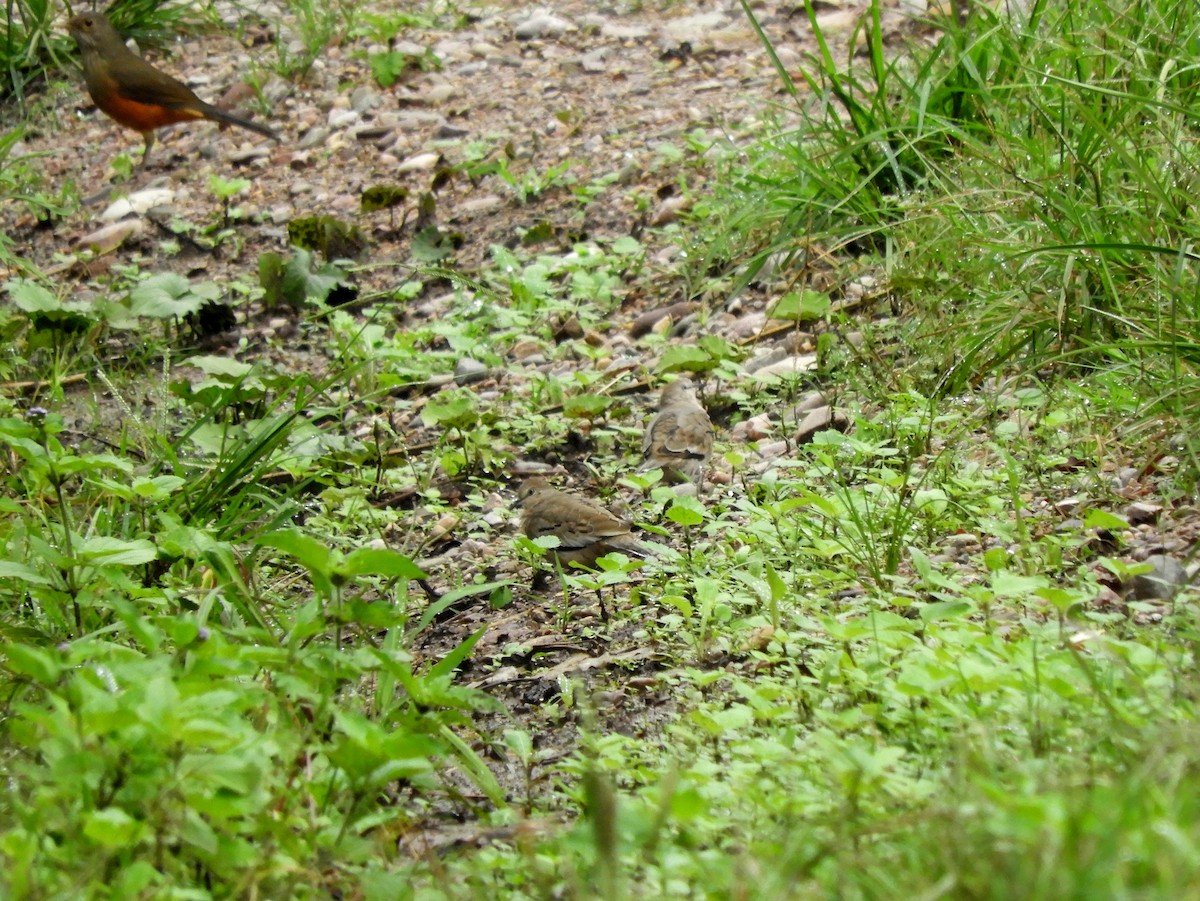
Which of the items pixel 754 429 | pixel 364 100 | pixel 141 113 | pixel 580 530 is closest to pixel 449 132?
pixel 364 100

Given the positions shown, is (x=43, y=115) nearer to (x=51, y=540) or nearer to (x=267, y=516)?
(x=267, y=516)

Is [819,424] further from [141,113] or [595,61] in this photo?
[141,113]

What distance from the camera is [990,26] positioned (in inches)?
191

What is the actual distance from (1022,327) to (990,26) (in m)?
1.53

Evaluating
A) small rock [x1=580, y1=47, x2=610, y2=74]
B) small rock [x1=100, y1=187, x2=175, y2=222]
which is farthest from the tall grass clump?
small rock [x1=100, y1=187, x2=175, y2=222]

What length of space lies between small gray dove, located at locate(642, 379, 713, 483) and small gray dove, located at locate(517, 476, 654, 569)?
1.14ft

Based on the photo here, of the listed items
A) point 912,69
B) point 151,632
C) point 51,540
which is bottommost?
point 51,540

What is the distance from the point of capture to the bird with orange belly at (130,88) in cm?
690

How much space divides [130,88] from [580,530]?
4582 mm

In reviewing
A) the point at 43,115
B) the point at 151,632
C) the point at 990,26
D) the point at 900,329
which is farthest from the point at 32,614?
the point at 43,115

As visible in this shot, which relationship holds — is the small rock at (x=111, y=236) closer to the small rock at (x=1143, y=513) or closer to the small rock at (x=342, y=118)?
the small rock at (x=342, y=118)

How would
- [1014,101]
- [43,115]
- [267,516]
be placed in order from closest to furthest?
[267,516], [1014,101], [43,115]

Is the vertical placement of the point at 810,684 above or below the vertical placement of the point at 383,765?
below

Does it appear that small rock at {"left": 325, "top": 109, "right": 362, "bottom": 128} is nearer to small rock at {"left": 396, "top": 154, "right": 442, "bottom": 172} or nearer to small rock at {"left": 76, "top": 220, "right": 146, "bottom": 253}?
small rock at {"left": 396, "top": 154, "right": 442, "bottom": 172}
